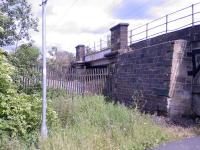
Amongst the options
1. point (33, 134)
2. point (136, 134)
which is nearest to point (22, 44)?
point (33, 134)

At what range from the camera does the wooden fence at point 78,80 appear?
72.0 feet

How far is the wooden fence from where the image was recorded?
21.9 meters

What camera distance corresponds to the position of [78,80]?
917 inches

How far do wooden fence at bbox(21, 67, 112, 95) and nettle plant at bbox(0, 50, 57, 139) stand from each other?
9679mm

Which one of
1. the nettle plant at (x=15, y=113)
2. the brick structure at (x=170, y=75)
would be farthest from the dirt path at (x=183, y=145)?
the brick structure at (x=170, y=75)

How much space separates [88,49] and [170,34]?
2606cm

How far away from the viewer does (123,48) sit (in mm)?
24969

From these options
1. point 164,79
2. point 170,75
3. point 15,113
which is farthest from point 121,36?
point 15,113

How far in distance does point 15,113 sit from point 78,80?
40.8ft

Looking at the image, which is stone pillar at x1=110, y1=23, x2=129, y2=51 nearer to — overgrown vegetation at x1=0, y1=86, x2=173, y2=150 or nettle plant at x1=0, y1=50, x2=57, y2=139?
overgrown vegetation at x1=0, y1=86, x2=173, y2=150

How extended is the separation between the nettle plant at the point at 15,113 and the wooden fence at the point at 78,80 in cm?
968

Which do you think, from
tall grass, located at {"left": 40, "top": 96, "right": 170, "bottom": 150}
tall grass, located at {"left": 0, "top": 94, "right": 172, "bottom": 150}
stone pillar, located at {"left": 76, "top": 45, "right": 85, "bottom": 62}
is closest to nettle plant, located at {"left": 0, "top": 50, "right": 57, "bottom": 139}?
tall grass, located at {"left": 0, "top": 94, "right": 172, "bottom": 150}

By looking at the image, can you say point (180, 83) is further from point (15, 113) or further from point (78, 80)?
point (78, 80)

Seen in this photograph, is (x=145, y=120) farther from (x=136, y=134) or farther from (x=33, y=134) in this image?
(x=33, y=134)
